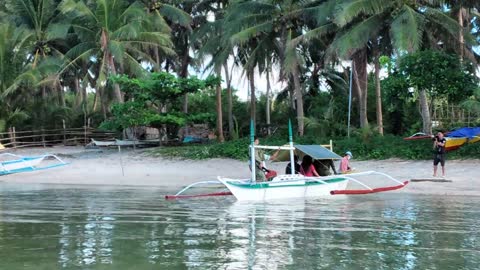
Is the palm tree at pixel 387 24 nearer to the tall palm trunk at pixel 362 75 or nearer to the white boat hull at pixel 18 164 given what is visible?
the tall palm trunk at pixel 362 75

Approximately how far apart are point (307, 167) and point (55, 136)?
83.9ft

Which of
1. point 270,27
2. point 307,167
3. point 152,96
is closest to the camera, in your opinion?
point 307,167

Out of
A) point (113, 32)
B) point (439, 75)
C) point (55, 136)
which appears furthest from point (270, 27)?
point (55, 136)

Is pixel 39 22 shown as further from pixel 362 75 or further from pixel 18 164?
pixel 362 75

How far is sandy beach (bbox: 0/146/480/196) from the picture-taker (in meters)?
17.2

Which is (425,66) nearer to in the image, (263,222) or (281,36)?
(281,36)

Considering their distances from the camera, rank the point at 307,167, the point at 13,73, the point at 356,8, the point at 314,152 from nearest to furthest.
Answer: the point at 314,152 → the point at 307,167 → the point at 356,8 → the point at 13,73

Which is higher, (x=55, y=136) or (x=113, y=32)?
(x=113, y=32)

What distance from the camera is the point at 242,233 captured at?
10.1 metres

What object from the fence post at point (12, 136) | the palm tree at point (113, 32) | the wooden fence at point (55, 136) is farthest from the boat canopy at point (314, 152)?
the wooden fence at point (55, 136)

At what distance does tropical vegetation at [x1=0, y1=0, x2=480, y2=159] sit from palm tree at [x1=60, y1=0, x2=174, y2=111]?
7 cm

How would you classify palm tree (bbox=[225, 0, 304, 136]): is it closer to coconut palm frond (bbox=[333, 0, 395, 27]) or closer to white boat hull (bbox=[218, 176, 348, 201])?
coconut palm frond (bbox=[333, 0, 395, 27])

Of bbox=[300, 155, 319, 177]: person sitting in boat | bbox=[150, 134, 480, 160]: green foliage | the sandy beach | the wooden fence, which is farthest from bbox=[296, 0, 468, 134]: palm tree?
the wooden fence

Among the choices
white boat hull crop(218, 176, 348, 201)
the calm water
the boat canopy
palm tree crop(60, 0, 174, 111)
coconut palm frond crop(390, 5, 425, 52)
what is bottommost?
the calm water
